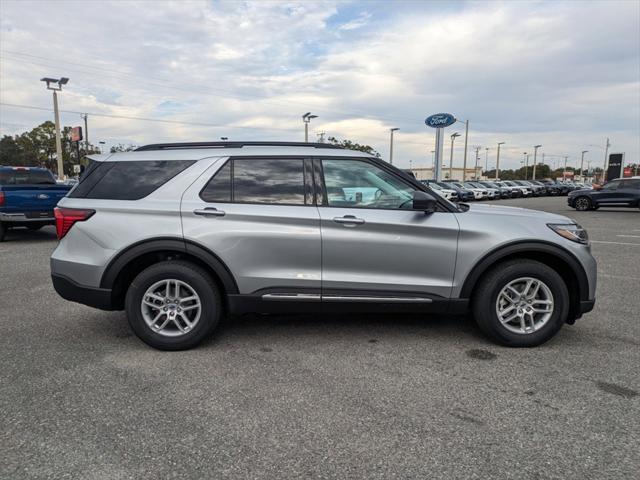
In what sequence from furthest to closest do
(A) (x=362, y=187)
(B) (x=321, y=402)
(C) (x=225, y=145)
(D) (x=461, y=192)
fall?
(D) (x=461, y=192) → (C) (x=225, y=145) → (A) (x=362, y=187) → (B) (x=321, y=402)

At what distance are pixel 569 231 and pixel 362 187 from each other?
1866 mm

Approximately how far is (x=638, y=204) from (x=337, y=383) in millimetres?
22571

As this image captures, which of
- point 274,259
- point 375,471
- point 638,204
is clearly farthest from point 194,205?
point 638,204

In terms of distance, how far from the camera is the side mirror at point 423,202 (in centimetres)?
378

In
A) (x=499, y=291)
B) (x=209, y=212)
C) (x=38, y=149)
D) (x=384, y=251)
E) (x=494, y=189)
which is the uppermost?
(x=38, y=149)

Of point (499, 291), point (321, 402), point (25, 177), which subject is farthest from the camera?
point (25, 177)

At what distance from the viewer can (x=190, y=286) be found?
3863 mm

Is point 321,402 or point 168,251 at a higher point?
point 168,251

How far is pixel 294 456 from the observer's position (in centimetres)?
247

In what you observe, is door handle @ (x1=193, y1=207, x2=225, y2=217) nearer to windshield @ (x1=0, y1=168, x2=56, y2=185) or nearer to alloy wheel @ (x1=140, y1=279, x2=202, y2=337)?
alloy wheel @ (x1=140, y1=279, x2=202, y2=337)

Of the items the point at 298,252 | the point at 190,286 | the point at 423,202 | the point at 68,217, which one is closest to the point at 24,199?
the point at 68,217

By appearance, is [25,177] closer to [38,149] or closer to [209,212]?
[209,212]

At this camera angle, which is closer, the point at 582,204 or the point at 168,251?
the point at 168,251

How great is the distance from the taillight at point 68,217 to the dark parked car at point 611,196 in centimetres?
2341
